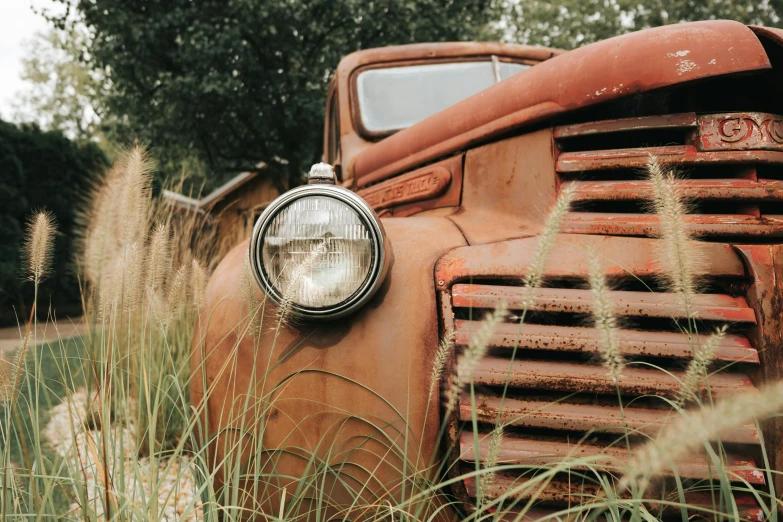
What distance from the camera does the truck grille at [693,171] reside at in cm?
132

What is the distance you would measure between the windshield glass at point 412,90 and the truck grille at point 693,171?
164 cm

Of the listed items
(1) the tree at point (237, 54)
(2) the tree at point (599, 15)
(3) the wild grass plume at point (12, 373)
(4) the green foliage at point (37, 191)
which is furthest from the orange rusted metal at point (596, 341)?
(2) the tree at point (599, 15)

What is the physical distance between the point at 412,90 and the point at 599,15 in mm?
22256

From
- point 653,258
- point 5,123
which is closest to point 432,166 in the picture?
point 653,258

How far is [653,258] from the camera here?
1315mm

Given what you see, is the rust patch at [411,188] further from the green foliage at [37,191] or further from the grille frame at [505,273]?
the green foliage at [37,191]

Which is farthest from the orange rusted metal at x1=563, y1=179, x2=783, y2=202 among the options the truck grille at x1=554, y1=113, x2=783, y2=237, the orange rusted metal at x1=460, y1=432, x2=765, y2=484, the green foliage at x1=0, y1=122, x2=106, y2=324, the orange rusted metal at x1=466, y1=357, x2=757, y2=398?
the green foliage at x1=0, y1=122, x2=106, y2=324

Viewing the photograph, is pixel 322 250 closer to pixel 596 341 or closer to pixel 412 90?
pixel 596 341

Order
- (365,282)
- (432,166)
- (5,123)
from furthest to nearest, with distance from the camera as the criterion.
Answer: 1. (5,123)
2. (432,166)
3. (365,282)

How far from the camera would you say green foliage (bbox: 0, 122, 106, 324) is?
710cm

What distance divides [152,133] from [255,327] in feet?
38.1

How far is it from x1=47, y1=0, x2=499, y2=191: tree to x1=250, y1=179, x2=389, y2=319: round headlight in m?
9.90

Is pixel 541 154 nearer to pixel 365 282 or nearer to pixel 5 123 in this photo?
pixel 365 282

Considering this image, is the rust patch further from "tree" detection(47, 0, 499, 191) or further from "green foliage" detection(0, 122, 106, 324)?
"tree" detection(47, 0, 499, 191)
